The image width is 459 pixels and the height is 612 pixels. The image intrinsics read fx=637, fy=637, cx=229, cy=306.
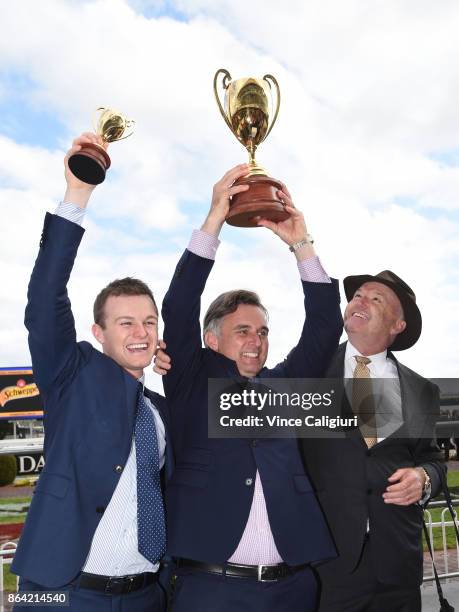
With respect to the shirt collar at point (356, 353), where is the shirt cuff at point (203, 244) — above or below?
above

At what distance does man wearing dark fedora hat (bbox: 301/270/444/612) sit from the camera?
3.36 meters

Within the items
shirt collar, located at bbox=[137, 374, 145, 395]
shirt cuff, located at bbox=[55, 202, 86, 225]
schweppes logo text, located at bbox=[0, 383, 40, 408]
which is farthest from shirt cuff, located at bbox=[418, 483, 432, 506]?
schweppes logo text, located at bbox=[0, 383, 40, 408]

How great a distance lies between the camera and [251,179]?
11.4ft

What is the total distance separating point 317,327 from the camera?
3340 mm

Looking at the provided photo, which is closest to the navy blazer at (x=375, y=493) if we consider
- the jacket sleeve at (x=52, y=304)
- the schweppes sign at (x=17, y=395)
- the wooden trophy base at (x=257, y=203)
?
the wooden trophy base at (x=257, y=203)

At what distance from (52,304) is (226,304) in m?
1.10

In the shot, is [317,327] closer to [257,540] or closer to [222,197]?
[222,197]

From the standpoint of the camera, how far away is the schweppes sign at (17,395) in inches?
1142

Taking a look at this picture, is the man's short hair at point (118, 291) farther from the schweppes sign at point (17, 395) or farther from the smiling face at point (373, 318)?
the schweppes sign at point (17, 395)

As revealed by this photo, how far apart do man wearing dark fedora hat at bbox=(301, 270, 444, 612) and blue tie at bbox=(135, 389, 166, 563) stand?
1.14 m

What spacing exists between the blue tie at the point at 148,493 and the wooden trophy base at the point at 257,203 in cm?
121

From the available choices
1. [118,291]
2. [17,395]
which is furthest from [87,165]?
[17,395]

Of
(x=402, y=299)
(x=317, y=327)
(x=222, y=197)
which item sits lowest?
(x=317, y=327)

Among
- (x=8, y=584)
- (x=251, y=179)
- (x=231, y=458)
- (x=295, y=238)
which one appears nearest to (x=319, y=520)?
(x=231, y=458)
